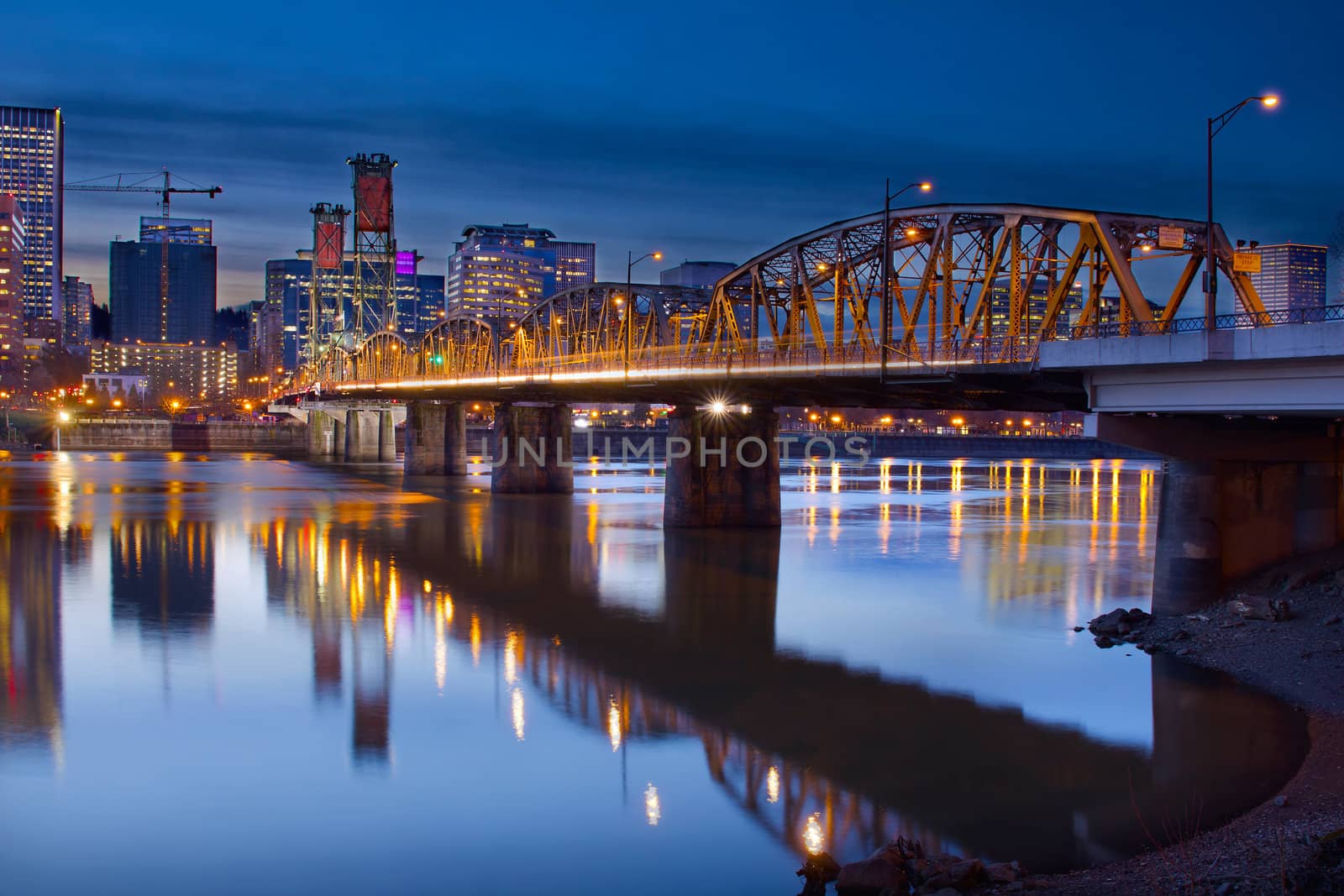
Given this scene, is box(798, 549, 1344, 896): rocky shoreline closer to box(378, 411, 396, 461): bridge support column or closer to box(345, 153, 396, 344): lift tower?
box(378, 411, 396, 461): bridge support column

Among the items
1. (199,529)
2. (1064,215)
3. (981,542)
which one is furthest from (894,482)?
(1064,215)

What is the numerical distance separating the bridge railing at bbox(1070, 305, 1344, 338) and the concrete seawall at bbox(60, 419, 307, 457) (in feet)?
506

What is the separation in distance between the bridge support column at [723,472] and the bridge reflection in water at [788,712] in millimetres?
12977

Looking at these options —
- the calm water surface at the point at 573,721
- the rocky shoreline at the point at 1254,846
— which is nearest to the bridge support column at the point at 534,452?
the calm water surface at the point at 573,721

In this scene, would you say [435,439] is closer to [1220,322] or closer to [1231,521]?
[1231,521]

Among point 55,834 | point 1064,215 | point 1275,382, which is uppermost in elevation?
point 1064,215

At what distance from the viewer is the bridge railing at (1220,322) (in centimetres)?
2473

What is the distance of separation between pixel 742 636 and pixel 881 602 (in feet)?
25.3

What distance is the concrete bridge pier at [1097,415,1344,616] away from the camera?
29.4 m

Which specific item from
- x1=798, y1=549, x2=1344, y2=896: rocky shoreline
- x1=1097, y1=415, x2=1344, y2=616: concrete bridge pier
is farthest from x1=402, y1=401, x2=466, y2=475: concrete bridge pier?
x1=798, y1=549, x2=1344, y2=896: rocky shoreline

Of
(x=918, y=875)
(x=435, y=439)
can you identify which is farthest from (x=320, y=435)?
(x=918, y=875)

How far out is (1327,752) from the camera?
19.0 meters

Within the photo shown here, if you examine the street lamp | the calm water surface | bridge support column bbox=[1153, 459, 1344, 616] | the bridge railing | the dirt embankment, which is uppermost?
the bridge railing

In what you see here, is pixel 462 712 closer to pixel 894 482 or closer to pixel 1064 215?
pixel 1064 215
